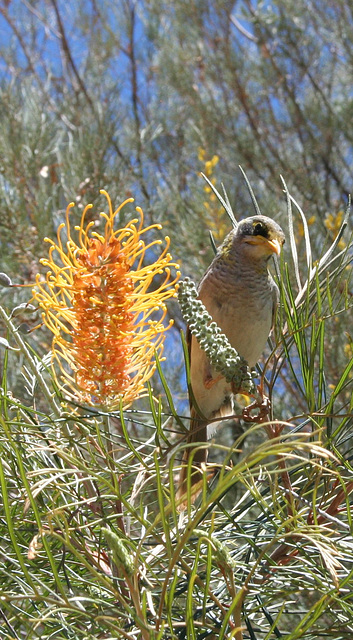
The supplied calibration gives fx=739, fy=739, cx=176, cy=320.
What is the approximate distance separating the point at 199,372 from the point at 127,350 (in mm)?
873

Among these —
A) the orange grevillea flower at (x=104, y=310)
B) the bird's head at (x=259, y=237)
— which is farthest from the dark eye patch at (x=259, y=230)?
the orange grevillea flower at (x=104, y=310)

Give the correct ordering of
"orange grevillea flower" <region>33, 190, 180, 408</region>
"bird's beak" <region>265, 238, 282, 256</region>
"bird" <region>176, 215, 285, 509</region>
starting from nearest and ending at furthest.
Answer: "orange grevillea flower" <region>33, 190, 180, 408</region> < "bird's beak" <region>265, 238, 282, 256</region> < "bird" <region>176, 215, 285, 509</region>

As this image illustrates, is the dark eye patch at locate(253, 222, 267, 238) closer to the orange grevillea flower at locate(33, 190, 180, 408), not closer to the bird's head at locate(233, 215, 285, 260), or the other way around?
the bird's head at locate(233, 215, 285, 260)

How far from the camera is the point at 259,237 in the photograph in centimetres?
138

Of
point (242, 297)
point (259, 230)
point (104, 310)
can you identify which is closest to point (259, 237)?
point (259, 230)

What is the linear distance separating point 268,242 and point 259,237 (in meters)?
0.07

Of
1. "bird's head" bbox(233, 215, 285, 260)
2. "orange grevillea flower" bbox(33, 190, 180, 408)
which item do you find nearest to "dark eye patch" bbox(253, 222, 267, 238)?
"bird's head" bbox(233, 215, 285, 260)

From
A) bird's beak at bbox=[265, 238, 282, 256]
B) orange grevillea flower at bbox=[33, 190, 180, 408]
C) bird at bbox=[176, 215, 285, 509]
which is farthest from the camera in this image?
bird at bbox=[176, 215, 285, 509]

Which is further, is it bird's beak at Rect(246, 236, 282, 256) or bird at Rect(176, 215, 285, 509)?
bird at Rect(176, 215, 285, 509)

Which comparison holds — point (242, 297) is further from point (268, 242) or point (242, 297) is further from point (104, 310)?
point (104, 310)

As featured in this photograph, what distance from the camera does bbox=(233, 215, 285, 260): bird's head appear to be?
1.30m

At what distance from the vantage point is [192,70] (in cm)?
369

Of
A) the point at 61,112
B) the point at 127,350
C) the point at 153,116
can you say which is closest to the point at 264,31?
the point at 153,116

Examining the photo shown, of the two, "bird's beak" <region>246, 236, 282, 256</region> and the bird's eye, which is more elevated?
the bird's eye
